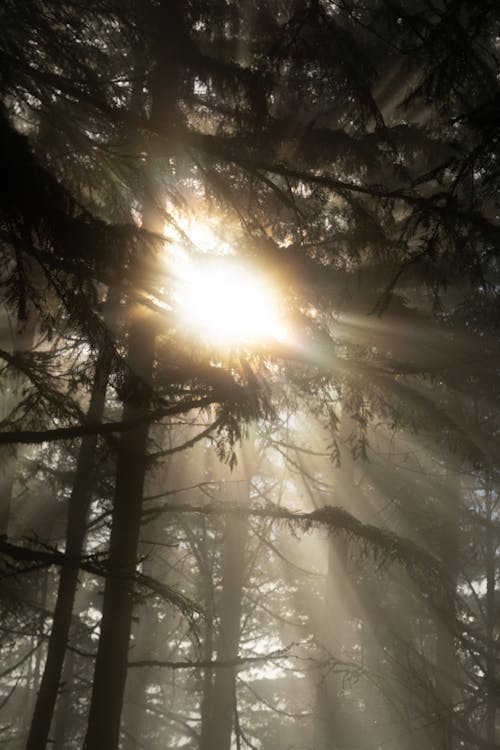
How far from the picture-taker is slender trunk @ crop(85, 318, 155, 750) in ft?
21.8

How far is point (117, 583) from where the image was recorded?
655 cm

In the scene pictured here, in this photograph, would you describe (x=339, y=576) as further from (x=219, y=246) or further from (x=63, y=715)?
(x=63, y=715)

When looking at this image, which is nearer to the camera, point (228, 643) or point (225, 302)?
point (225, 302)

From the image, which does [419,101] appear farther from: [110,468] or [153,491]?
[153,491]

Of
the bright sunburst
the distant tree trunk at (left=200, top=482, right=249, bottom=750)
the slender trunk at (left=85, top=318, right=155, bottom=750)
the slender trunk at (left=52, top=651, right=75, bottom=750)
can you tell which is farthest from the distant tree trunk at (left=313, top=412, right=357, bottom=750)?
the slender trunk at (left=52, top=651, right=75, bottom=750)

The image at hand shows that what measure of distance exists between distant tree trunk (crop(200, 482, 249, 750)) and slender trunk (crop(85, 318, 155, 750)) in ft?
→ 22.6

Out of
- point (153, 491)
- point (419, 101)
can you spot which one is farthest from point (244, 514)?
point (153, 491)

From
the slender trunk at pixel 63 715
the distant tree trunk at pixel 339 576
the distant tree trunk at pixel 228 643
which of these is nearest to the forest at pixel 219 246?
the distant tree trunk at pixel 339 576

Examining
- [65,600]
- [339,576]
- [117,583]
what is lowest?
[117,583]

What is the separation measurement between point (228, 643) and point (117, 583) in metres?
8.43

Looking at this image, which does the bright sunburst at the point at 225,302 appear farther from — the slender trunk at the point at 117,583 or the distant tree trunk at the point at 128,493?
the slender trunk at the point at 117,583

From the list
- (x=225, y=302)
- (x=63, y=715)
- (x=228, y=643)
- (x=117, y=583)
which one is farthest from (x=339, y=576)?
(x=225, y=302)

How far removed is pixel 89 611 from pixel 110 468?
67.5ft

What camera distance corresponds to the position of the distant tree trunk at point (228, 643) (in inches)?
565
